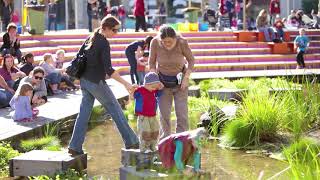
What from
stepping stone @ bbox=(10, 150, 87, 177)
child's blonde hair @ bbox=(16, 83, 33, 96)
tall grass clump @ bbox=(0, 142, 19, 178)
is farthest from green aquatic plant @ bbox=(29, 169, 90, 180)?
child's blonde hair @ bbox=(16, 83, 33, 96)

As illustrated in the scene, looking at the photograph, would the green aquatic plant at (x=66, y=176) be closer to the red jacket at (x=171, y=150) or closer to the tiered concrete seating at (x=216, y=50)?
the red jacket at (x=171, y=150)

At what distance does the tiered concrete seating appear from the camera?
68.6 ft

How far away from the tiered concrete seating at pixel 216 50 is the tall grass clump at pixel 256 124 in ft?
35.9

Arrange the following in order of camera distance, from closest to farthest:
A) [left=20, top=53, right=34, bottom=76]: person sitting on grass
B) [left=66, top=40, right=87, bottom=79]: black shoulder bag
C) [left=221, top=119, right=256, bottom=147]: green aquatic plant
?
[left=66, top=40, right=87, bottom=79]: black shoulder bag < [left=221, top=119, right=256, bottom=147]: green aquatic plant < [left=20, top=53, right=34, bottom=76]: person sitting on grass

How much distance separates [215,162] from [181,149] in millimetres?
2133

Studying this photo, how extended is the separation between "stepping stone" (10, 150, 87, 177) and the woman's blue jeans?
20cm

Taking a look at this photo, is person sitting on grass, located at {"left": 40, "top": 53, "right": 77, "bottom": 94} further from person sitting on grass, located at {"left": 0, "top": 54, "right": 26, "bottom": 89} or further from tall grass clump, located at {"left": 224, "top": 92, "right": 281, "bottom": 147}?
tall grass clump, located at {"left": 224, "top": 92, "right": 281, "bottom": 147}

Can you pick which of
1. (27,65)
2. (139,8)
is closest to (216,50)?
(139,8)

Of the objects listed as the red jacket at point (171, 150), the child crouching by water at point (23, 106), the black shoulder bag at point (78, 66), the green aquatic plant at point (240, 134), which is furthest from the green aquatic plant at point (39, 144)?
the red jacket at point (171, 150)

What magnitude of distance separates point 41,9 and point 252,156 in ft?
49.5

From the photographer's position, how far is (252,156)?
8234 millimetres

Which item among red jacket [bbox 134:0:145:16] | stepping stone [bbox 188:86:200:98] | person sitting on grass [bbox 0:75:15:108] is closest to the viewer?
person sitting on grass [bbox 0:75:15:108]

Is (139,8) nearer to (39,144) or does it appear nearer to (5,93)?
(5,93)

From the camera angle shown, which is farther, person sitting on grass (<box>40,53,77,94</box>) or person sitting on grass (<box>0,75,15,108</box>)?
person sitting on grass (<box>40,53,77,94</box>)
